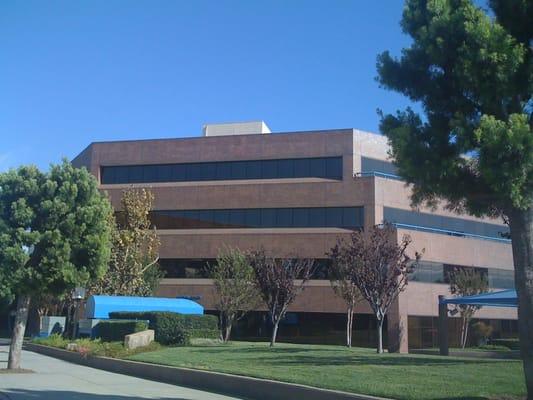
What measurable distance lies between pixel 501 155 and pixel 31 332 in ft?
180

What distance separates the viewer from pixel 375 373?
49.1ft

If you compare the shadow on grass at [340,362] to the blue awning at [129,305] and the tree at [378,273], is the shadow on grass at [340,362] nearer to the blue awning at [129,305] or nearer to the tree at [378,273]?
the tree at [378,273]

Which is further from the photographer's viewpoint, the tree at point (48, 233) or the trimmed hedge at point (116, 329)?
the trimmed hedge at point (116, 329)

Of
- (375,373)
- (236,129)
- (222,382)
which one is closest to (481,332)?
(236,129)

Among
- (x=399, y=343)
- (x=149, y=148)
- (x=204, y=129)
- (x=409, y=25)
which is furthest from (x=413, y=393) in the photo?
(x=204, y=129)

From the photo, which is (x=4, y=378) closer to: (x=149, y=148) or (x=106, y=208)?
(x=106, y=208)

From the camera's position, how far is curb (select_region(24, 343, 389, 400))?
41.5 feet

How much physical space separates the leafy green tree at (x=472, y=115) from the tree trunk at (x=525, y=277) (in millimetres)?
14

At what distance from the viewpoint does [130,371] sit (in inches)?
814

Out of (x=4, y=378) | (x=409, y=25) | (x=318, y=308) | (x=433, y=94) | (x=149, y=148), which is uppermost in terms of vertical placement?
(x=149, y=148)

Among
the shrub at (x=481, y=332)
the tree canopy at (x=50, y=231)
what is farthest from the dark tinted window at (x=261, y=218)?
the tree canopy at (x=50, y=231)

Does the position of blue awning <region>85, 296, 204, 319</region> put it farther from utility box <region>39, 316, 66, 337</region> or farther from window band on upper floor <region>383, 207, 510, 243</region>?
window band on upper floor <region>383, 207, 510, 243</region>

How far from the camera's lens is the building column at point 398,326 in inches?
1654

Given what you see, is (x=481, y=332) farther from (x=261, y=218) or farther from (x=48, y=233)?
(x=48, y=233)
